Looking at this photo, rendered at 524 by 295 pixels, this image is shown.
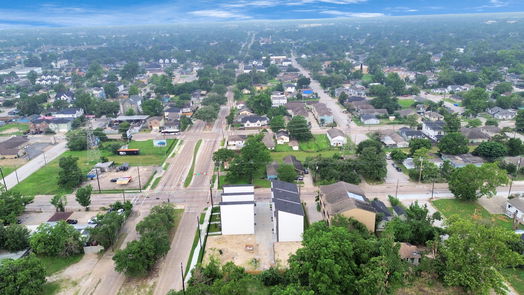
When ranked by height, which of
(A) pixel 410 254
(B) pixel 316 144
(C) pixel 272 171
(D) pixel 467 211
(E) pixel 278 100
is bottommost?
(D) pixel 467 211

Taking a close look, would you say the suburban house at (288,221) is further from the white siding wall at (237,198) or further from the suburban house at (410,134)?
the suburban house at (410,134)

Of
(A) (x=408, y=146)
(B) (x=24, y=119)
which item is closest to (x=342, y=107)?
(A) (x=408, y=146)

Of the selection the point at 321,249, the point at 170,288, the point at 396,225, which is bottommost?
the point at 170,288

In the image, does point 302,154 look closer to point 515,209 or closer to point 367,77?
point 515,209

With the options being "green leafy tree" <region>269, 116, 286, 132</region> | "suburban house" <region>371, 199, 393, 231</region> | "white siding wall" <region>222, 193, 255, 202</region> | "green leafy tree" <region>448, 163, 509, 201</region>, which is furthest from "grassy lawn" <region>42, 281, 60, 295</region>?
"green leafy tree" <region>269, 116, 286, 132</region>

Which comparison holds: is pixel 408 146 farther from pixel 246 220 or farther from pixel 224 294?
pixel 224 294

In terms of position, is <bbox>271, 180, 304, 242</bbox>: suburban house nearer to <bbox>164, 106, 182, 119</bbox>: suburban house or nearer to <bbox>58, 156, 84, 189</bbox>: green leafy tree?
<bbox>58, 156, 84, 189</bbox>: green leafy tree

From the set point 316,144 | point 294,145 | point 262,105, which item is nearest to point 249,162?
point 294,145
